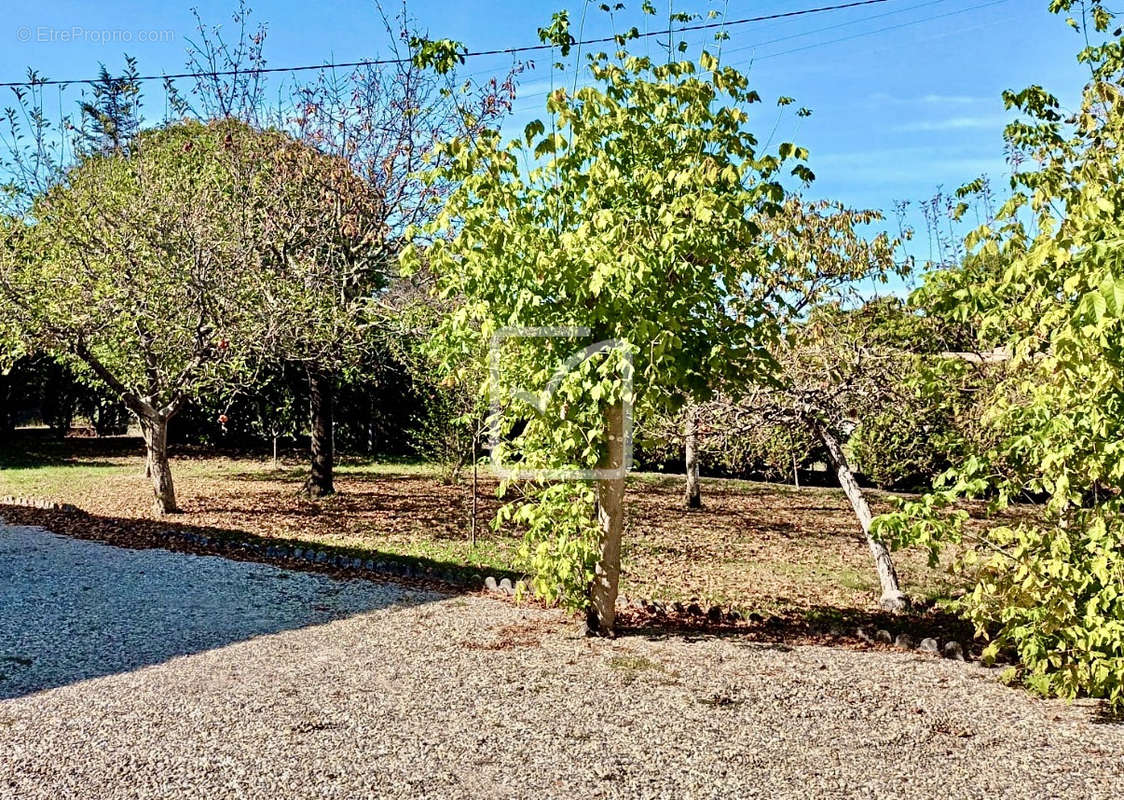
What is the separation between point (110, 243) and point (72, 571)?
4.21 metres

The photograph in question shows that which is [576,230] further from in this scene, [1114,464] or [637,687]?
[1114,464]

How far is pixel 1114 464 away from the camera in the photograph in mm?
4641

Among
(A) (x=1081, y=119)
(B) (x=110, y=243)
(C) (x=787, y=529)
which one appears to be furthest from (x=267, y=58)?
(A) (x=1081, y=119)

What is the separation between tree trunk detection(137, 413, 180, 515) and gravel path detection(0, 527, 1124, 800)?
4.62 meters

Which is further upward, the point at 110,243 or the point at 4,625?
the point at 110,243

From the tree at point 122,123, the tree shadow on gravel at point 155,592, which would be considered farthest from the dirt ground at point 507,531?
the tree at point 122,123

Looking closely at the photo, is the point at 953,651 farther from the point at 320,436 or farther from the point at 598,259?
the point at 320,436

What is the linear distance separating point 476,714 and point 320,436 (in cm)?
1008

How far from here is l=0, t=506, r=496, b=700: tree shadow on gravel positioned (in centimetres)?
588

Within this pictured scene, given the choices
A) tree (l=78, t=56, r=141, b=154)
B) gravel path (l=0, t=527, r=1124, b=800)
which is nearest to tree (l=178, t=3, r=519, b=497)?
tree (l=78, t=56, r=141, b=154)

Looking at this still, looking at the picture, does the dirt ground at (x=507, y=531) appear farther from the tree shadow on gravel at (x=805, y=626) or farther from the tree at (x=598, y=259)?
the tree at (x=598, y=259)

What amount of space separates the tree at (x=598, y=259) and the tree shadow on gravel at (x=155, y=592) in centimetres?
231

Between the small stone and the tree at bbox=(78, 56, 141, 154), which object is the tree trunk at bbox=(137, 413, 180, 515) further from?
the small stone

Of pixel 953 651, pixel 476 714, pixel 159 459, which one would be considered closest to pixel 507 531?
pixel 159 459
